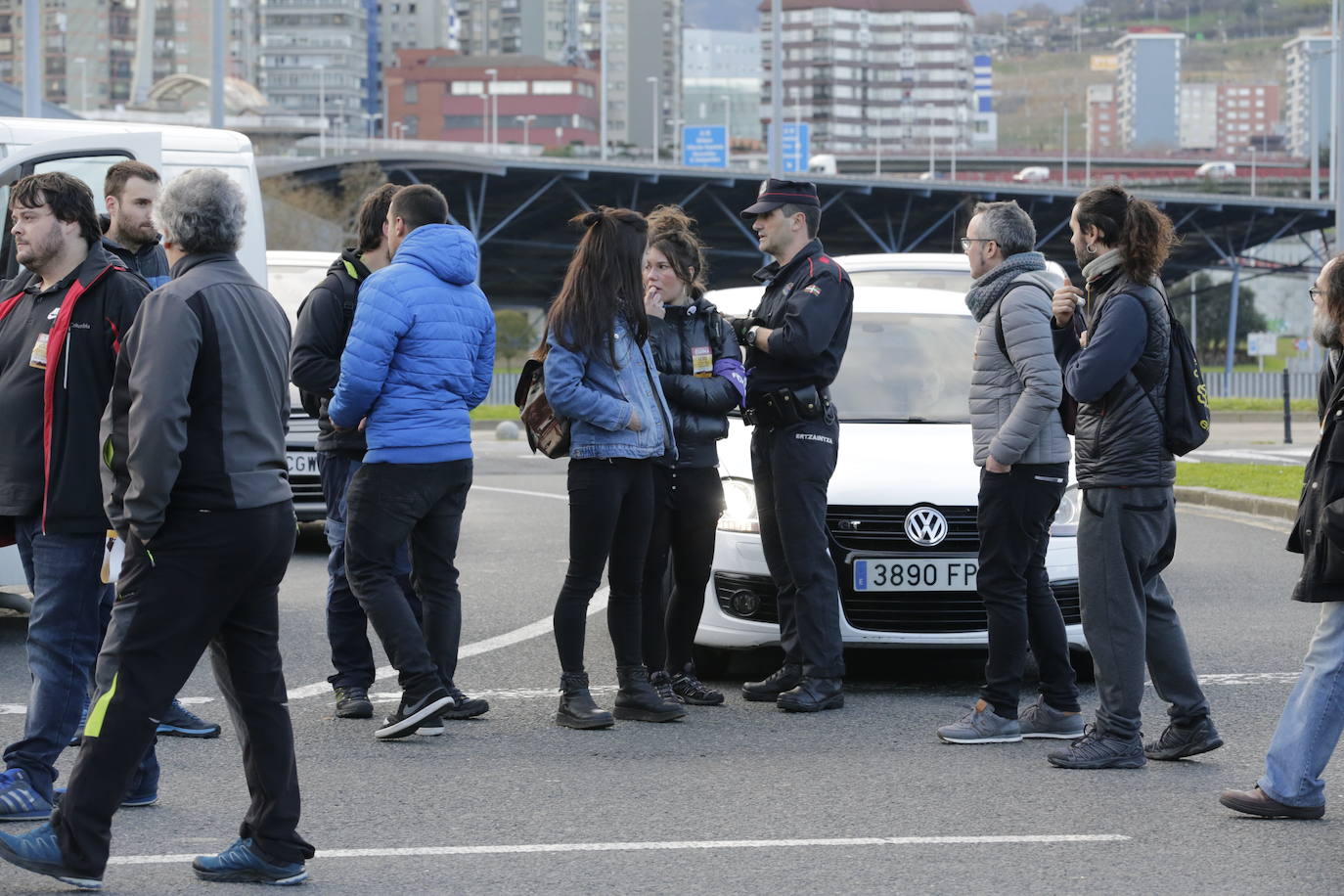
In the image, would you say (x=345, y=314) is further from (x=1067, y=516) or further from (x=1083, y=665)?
(x=1083, y=665)

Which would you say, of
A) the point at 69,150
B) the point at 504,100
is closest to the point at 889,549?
the point at 69,150

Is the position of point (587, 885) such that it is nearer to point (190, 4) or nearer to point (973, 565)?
point (973, 565)

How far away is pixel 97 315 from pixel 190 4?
18523 cm

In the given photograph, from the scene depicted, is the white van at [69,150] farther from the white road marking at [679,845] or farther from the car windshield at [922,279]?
the white road marking at [679,845]

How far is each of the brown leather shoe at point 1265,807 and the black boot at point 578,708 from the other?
2.26 meters

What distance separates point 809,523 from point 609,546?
0.79 meters

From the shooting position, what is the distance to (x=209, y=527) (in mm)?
4359

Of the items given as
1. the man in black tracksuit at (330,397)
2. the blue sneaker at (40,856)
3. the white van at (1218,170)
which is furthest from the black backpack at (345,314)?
the white van at (1218,170)

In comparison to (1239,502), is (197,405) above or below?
above

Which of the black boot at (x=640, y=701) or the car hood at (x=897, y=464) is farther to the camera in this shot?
the car hood at (x=897, y=464)

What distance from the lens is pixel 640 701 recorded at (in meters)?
6.59

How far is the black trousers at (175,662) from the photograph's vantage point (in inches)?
170

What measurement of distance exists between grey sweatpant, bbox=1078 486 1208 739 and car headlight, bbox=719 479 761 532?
1.64 metres

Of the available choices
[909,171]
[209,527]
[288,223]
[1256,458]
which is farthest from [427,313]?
[909,171]
